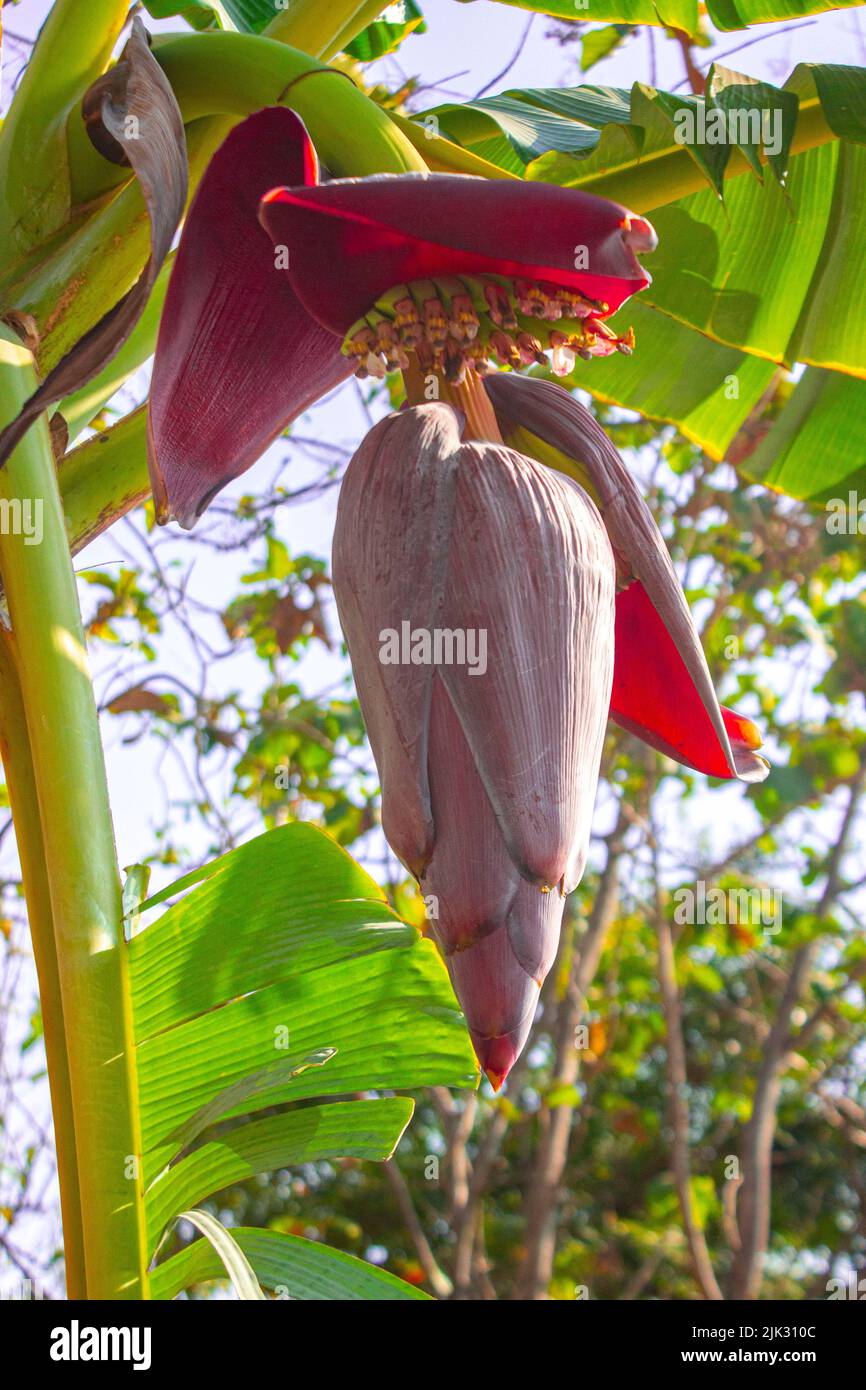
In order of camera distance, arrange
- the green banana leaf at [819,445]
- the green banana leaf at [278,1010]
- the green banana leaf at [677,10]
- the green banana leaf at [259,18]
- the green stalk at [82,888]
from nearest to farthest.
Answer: the green stalk at [82,888] < the green banana leaf at [278,1010] < the green banana leaf at [259,18] < the green banana leaf at [677,10] < the green banana leaf at [819,445]

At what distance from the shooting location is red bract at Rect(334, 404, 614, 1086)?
32 centimetres

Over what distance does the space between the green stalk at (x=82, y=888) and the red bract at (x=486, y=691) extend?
0.14 metres

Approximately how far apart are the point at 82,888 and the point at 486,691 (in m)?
0.18

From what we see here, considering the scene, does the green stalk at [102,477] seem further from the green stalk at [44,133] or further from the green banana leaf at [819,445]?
the green banana leaf at [819,445]

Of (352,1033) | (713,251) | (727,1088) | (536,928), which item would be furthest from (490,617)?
(727,1088)

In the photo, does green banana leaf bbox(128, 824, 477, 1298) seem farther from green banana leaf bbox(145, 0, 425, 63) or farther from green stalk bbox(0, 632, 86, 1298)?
green banana leaf bbox(145, 0, 425, 63)

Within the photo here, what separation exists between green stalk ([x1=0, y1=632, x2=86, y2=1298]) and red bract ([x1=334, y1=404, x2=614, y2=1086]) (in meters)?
0.19

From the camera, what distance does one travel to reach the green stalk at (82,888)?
42 centimetres

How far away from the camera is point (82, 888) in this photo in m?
0.42

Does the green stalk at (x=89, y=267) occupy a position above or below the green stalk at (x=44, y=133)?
below

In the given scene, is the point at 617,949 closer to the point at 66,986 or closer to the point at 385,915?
the point at 385,915

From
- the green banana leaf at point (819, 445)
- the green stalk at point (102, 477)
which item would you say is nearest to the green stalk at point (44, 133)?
the green stalk at point (102, 477)

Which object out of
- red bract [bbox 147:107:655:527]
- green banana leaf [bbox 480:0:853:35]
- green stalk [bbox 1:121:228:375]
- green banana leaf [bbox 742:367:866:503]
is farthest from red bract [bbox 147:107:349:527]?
green banana leaf [bbox 742:367:866:503]

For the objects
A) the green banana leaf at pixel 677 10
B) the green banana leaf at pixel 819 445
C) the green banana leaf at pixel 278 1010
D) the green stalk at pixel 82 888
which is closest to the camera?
the green stalk at pixel 82 888
